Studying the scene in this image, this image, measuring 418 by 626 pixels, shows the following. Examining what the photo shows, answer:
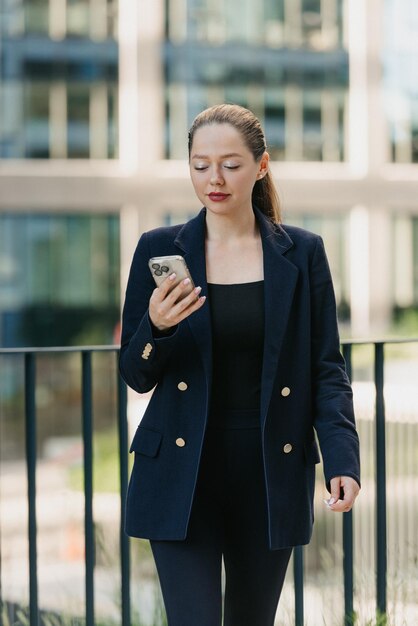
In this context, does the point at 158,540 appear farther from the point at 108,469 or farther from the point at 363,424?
the point at 108,469

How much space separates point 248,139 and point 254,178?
0.31ft

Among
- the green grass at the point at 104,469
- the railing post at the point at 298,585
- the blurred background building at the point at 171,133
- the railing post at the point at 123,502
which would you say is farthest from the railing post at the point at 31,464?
the blurred background building at the point at 171,133

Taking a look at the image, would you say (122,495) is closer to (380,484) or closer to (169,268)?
(380,484)

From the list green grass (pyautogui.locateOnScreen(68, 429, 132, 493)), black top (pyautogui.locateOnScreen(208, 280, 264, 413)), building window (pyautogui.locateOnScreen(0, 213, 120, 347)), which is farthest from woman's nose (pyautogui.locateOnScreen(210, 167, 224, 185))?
building window (pyautogui.locateOnScreen(0, 213, 120, 347))

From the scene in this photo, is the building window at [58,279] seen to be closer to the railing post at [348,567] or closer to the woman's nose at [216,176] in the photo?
the railing post at [348,567]

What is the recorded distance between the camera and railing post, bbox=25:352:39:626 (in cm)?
356

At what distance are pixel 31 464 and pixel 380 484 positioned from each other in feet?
3.84

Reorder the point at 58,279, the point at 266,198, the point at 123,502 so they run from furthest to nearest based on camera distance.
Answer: the point at 58,279 → the point at 123,502 → the point at 266,198

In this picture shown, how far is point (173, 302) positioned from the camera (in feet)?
7.89

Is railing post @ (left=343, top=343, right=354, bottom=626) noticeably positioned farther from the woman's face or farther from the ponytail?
the woman's face

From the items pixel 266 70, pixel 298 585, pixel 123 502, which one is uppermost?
pixel 266 70

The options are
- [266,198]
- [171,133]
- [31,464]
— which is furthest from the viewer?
[171,133]

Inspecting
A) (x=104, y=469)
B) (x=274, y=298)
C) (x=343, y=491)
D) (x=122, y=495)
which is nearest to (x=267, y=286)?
(x=274, y=298)

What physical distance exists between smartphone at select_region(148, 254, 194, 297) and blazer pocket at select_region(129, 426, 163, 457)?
38 cm
